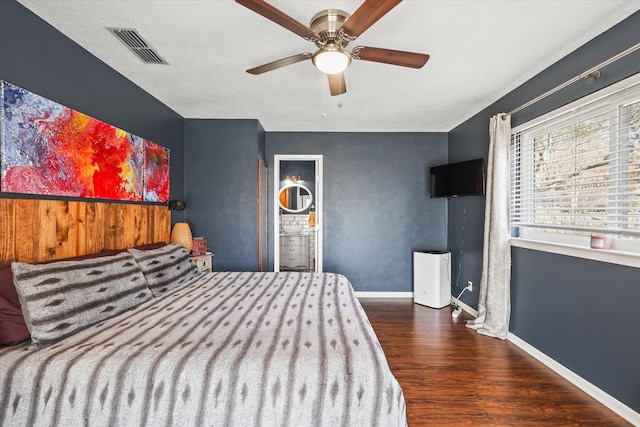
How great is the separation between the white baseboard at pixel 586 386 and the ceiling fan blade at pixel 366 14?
8.99 feet

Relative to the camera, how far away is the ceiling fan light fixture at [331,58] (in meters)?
1.69

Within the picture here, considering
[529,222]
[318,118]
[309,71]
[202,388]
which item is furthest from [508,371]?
[318,118]

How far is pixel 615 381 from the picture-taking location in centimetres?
185

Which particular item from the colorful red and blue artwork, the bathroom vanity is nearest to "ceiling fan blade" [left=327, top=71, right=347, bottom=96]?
the colorful red and blue artwork

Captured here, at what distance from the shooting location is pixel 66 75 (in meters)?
2.02

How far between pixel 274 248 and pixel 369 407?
3479mm

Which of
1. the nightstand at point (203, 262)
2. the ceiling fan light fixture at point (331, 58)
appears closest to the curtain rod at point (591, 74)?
the ceiling fan light fixture at point (331, 58)

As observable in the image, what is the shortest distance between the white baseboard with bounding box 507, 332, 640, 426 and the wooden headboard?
3.77 m

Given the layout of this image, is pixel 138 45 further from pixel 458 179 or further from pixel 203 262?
pixel 458 179

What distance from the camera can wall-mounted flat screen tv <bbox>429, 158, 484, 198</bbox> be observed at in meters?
3.36

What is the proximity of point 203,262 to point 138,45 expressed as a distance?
7.17 ft

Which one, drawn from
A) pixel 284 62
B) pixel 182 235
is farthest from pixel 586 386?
pixel 182 235

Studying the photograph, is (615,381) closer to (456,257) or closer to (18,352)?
(456,257)

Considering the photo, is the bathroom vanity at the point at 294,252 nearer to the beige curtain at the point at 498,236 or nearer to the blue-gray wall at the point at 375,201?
the blue-gray wall at the point at 375,201
